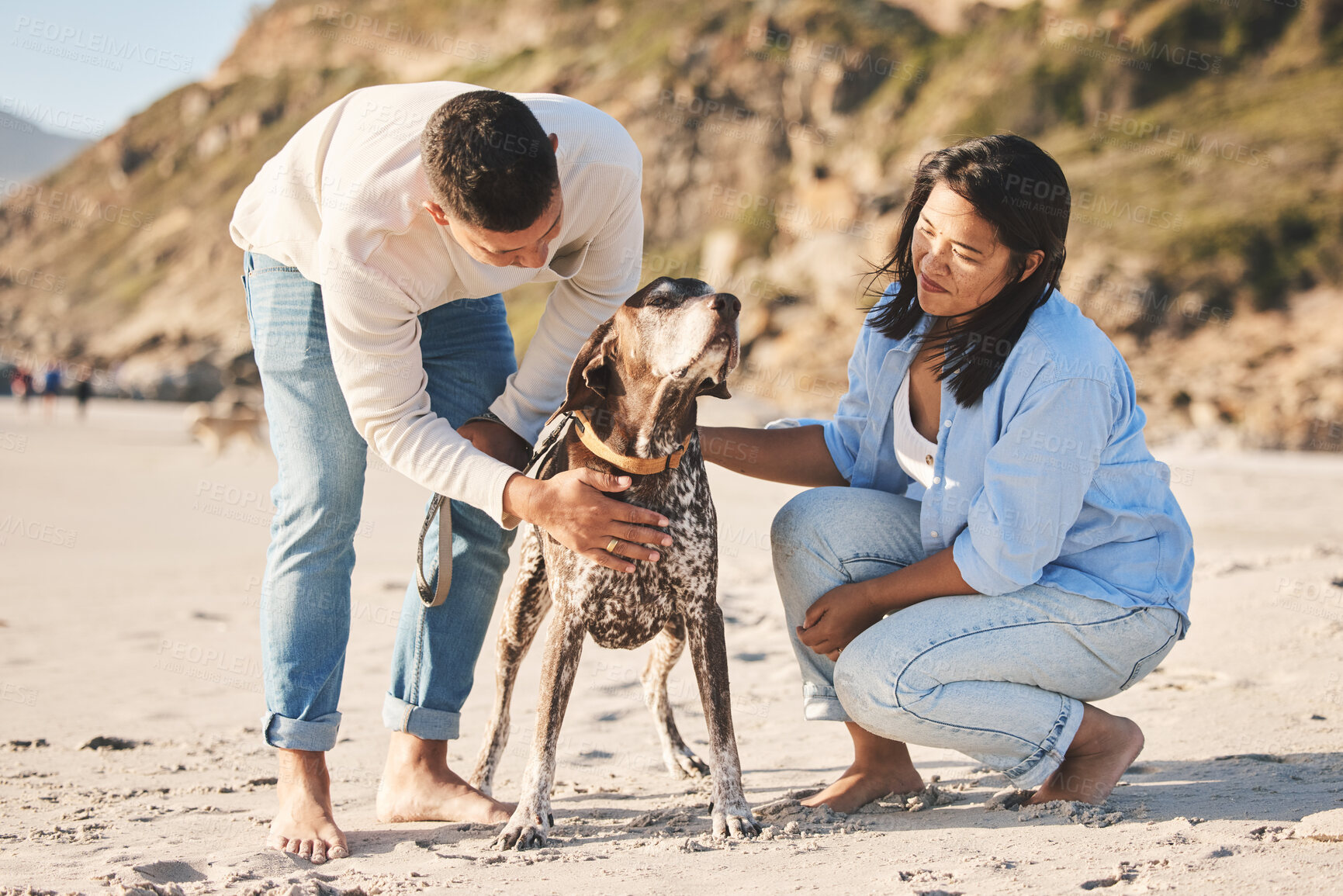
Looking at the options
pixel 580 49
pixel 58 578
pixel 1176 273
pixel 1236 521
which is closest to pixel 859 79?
pixel 1176 273

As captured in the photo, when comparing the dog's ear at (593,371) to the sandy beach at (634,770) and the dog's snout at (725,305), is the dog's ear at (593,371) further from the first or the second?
the sandy beach at (634,770)

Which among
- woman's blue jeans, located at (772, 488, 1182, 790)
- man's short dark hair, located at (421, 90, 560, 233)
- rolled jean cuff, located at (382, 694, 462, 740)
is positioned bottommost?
rolled jean cuff, located at (382, 694, 462, 740)

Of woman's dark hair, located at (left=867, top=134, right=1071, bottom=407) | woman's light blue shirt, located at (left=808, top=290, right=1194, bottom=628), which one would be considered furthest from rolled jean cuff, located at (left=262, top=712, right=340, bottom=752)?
woman's dark hair, located at (left=867, top=134, right=1071, bottom=407)

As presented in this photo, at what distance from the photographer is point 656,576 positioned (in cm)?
324

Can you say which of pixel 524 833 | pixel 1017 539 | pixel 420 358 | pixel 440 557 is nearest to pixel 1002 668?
pixel 1017 539

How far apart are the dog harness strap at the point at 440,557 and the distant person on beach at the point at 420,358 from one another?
0.20 feet

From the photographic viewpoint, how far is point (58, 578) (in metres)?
8.00

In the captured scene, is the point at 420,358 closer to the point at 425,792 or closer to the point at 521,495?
the point at 521,495

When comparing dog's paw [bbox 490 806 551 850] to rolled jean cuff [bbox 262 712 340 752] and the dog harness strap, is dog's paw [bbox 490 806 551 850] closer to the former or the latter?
rolled jean cuff [bbox 262 712 340 752]

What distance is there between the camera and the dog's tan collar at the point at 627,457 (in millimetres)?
3215

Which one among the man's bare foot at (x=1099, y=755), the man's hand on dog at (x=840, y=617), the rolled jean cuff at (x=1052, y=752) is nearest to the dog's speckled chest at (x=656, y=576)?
the man's hand on dog at (x=840, y=617)

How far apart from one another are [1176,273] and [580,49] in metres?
41.5

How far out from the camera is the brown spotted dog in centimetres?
313

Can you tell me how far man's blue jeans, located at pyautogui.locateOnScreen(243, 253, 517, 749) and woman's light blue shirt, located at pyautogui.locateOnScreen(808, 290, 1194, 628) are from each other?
1595mm
